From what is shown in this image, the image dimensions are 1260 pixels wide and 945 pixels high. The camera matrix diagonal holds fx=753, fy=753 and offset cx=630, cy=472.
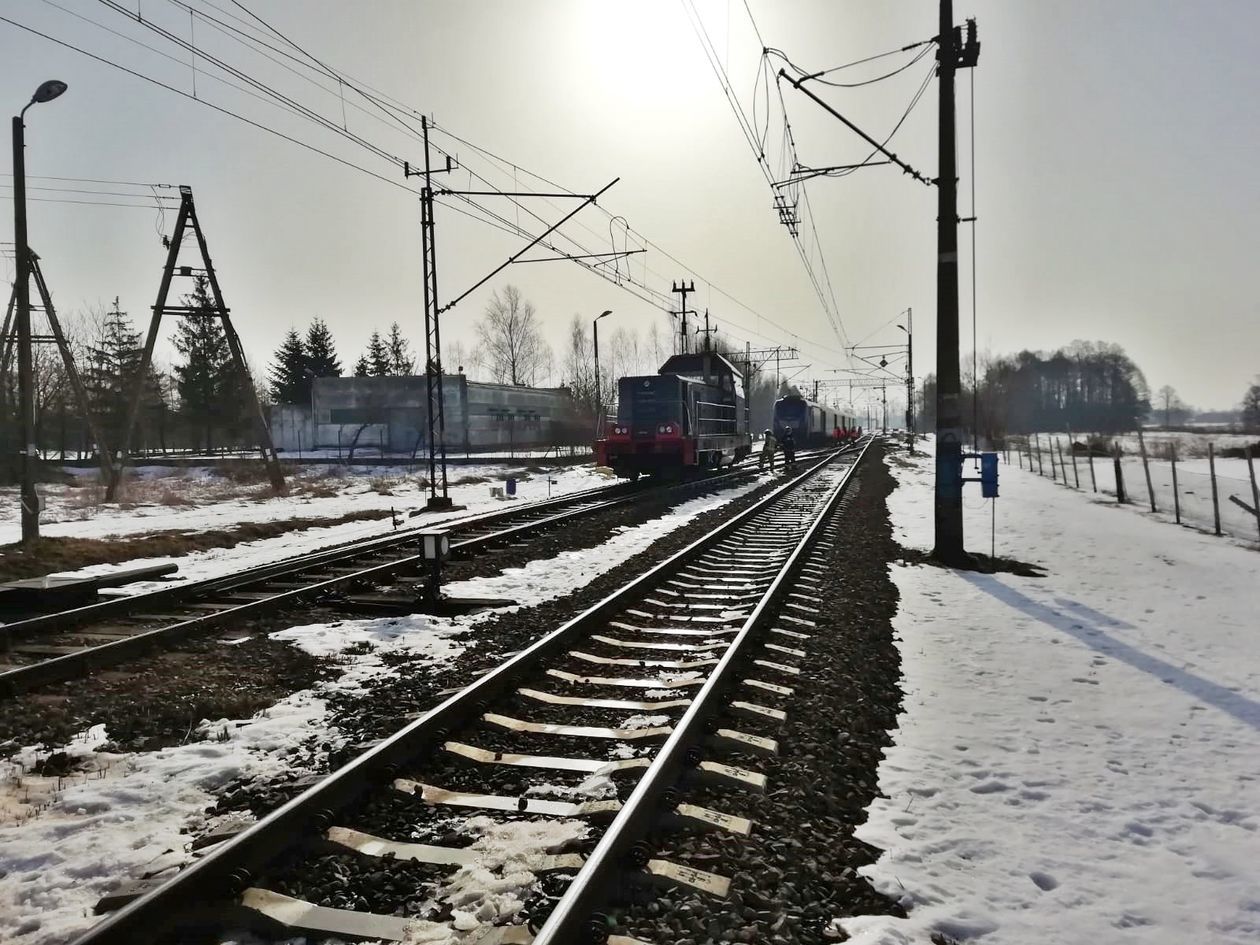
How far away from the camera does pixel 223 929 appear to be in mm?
2785

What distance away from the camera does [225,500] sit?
2402 centimetres

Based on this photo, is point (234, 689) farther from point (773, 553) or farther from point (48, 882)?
point (773, 553)

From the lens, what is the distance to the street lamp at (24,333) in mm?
13258

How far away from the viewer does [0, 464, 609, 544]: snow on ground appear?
17.7 metres

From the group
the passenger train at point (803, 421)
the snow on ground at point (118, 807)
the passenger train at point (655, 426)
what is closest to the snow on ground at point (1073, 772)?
the snow on ground at point (118, 807)

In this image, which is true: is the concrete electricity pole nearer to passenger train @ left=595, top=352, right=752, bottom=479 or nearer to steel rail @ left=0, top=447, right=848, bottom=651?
steel rail @ left=0, top=447, right=848, bottom=651

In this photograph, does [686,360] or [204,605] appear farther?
[686,360]

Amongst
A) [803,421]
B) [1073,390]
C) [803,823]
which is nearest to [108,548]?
[803,823]

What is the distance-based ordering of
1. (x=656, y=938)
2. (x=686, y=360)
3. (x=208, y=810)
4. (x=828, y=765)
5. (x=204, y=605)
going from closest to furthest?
(x=656, y=938), (x=208, y=810), (x=828, y=765), (x=204, y=605), (x=686, y=360)

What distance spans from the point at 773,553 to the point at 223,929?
31.1 feet

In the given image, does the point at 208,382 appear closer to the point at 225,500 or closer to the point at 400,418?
the point at 400,418

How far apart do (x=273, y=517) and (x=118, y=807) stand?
16333 millimetres

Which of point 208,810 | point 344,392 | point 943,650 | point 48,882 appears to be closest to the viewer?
point 48,882

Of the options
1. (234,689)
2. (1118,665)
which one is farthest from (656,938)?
(1118,665)
